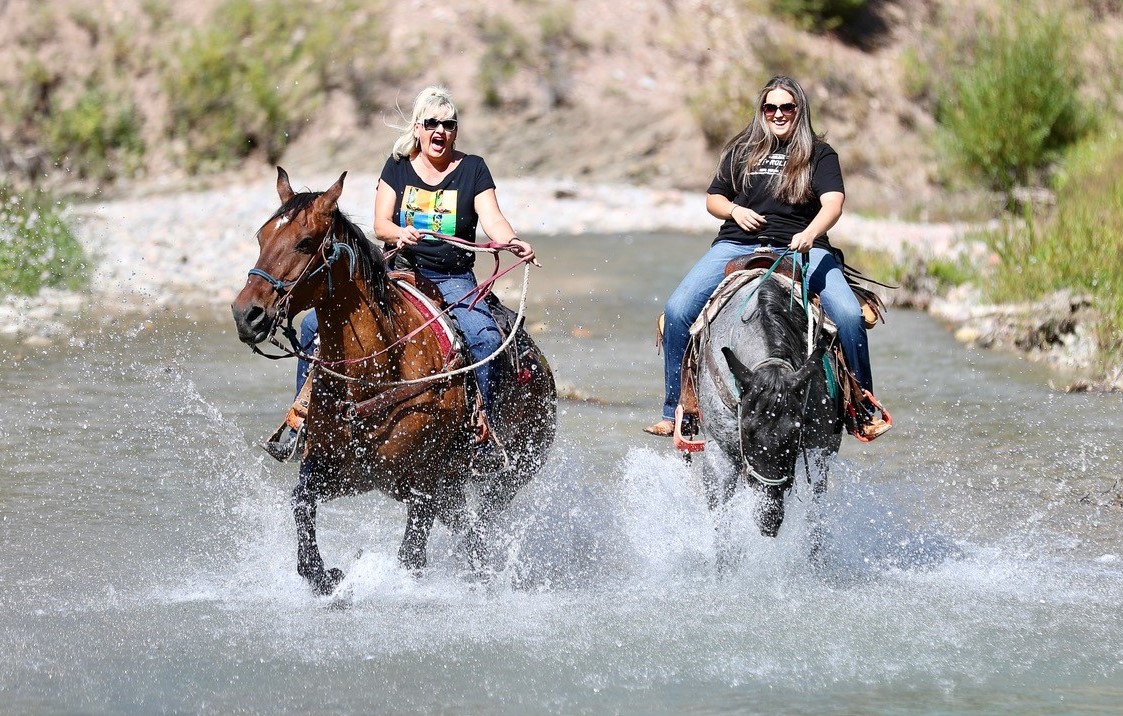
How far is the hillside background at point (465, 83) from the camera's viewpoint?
25.1m

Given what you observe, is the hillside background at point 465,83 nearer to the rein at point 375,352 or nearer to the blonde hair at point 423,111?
the blonde hair at point 423,111

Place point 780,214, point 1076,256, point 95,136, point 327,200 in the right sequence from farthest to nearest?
point 95,136 → point 1076,256 → point 780,214 → point 327,200

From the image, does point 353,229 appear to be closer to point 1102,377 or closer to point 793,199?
point 793,199

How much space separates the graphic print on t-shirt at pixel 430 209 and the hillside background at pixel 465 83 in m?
17.2

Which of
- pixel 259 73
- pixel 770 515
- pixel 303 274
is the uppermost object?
pixel 303 274

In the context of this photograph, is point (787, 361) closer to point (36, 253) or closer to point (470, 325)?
point (470, 325)

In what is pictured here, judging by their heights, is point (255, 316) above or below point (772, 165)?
below

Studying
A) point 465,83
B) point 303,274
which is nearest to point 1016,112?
point 465,83

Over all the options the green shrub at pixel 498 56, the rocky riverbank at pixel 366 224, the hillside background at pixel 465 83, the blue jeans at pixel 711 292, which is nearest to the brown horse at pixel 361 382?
the blue jeans at pixel 711 292

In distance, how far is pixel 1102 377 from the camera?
39.1 feet

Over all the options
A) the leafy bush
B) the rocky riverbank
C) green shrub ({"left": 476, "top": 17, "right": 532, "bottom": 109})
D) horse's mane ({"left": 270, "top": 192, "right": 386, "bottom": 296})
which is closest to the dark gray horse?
horse's mane ({"left": 270, "top": 192, "right": 386, "bottom": 296})

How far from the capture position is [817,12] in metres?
28.2

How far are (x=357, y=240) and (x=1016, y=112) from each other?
1705 cm

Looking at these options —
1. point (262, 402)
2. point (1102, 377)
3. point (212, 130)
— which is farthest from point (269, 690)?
point (212, 130)
